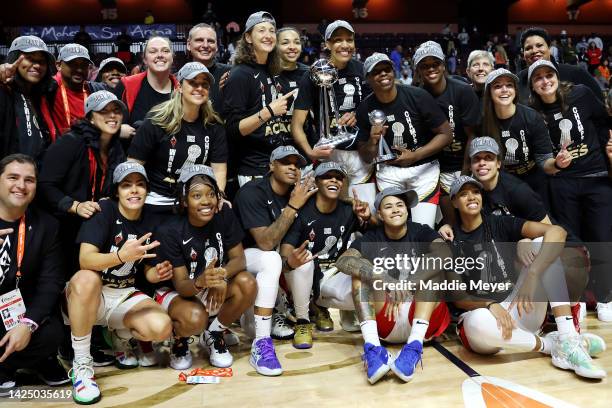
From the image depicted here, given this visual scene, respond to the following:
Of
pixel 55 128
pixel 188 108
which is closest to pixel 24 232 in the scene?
pixel 55 128

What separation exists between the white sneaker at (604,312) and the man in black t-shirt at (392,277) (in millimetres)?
1250

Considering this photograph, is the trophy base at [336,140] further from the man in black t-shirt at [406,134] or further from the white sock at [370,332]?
the white sock at [370,332]

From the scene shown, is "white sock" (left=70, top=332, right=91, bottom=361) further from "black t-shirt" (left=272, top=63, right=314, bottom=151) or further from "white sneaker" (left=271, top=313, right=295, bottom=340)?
"black t-shirt" (left=272, top=63, right=314, bottom=151)

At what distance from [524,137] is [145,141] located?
2499 mm

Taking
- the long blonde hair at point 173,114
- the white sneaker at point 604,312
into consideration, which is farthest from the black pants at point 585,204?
the long blonde hair at point 173,114

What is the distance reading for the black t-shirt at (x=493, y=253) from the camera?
3564 mm

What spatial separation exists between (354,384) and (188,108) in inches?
76.8

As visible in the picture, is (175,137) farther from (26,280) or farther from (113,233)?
(26,280)

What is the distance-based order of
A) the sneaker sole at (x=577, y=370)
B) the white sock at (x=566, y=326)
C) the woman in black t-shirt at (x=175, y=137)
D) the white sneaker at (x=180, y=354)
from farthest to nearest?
the woman in black t-shirt at (x=175, y=137)
the white sneaker at (x=180, y=354)
the white sock at (x=566, y=326)
the sneaker sole at (x=577, y=370)

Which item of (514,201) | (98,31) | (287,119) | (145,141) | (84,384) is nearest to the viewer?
(84,384)

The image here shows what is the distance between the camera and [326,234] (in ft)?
12.6

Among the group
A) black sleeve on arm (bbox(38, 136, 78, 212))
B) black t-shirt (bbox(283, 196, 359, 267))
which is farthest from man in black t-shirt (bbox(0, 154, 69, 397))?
black t-shirt (bbox(283, 196, 359, 267))

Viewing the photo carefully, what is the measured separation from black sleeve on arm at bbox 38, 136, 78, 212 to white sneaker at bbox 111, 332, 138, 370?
863mm

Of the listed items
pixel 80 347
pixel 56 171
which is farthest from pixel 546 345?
pixel 56 171
